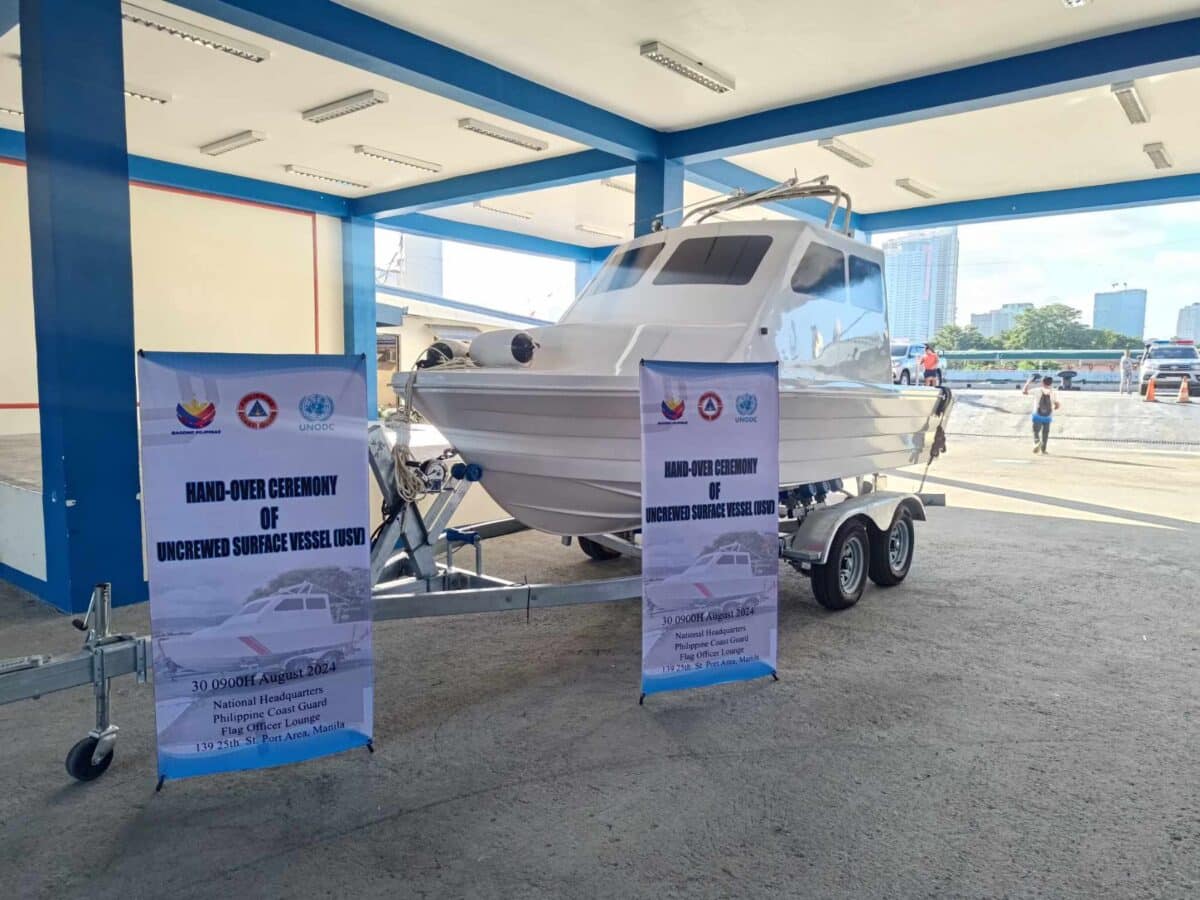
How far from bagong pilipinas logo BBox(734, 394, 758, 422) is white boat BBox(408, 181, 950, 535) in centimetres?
24

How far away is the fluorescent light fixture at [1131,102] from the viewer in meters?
6.81

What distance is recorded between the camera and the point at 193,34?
626 cm

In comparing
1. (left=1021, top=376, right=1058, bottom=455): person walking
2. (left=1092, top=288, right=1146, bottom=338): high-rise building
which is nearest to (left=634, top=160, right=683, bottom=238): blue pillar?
(left=1021, top=376, right=1058, bottom=455): person walking

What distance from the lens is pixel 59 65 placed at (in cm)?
408

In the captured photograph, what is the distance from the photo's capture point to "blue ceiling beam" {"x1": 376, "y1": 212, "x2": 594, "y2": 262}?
534 inches

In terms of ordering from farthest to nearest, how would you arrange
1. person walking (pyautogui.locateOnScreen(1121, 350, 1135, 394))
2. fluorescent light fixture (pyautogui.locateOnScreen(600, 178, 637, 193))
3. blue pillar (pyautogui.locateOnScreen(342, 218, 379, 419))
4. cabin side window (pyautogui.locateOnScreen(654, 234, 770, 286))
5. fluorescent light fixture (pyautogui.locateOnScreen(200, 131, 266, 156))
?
person walking (pyautogui.locateOnScreen(1121, 350, 1135, 394))
blue pillar (pyautogui.locateOnScreen(342, 218, 379, 419))
fluorescent light fixture (pyautogui.locateOnScreen(600, 178, 637, 193))
fluorescent light fixture (pyautogui.locateOnScreen(200, 131, 266, 156))
cabin side window (pyautogui.locateOnScreen(654, 234, 770, 286))

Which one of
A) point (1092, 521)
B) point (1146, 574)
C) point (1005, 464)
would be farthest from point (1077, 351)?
point (1146, 574)

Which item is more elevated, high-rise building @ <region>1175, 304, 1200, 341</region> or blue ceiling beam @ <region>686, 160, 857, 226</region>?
blue ceiling beam @ <region>686, 160, 857, 226</region>

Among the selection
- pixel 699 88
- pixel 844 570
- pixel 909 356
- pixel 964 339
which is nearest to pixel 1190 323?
pixel 964 339

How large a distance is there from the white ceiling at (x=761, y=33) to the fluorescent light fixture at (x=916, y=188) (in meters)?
3.85

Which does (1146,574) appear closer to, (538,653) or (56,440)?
(538,653)

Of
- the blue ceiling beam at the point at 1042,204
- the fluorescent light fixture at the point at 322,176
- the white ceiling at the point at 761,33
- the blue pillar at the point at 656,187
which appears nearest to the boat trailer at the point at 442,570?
the white ceiling at the point at 761,33

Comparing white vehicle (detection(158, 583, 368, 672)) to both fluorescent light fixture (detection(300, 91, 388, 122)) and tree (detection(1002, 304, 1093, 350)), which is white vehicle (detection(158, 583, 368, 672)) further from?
Answer: tree (detection(1002, 304, 1093, 350))

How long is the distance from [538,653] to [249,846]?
1.78 meters
